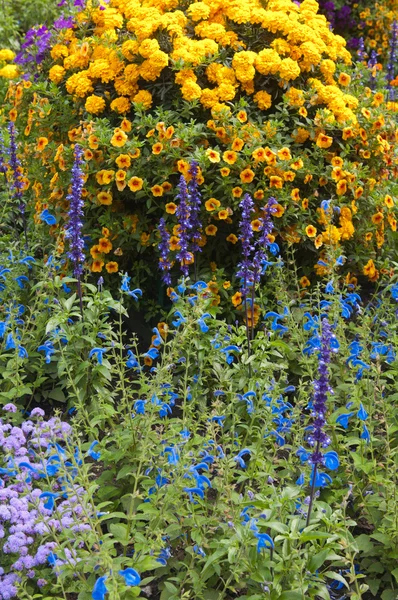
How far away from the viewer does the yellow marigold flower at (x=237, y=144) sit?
159 inches

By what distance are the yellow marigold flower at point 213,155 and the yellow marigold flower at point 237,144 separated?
0.32ft

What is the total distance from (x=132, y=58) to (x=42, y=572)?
2727 mm

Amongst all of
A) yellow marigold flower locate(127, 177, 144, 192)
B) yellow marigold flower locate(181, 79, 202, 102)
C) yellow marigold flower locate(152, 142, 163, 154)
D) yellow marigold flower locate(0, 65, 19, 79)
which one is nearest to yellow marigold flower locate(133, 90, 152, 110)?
yellow marigold flower locate(181, 79, 202, 102)

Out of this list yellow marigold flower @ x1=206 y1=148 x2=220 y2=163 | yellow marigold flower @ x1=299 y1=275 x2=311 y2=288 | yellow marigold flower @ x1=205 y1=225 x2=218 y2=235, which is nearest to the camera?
yellow marigold flower @ x1=206 y1=148 x2=220 y2=163

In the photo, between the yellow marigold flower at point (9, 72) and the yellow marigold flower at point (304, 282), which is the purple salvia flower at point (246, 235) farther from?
the yellow marigold flower at point (9, 72)

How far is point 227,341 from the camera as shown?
3543mm

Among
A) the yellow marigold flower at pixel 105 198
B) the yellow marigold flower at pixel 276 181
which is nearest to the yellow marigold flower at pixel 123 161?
the yellow marigold flower at pixel 105 198

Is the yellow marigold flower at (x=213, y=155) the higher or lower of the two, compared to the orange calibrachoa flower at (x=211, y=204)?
higher

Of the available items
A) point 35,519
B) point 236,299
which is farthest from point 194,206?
point 35,519

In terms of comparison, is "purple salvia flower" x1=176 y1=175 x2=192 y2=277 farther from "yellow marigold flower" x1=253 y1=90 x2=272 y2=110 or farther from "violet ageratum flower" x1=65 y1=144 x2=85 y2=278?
"yellow marigold flower" x1=253 y1=90 x2=272 y2=110

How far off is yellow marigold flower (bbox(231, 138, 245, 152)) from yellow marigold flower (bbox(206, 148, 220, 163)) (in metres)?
0.10

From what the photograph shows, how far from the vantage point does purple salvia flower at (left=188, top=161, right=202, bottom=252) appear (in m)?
3.77

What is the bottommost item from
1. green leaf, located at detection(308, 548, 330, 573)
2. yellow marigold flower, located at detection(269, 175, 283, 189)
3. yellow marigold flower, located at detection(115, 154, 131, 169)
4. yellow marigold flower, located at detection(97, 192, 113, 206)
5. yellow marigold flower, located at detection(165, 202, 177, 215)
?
green leaf, located at detection(308, 548, 330, 573)

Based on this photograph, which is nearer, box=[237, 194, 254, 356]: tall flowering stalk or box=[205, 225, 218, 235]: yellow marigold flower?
box=[237, 194, 254, 356]: tall flowering stalk
